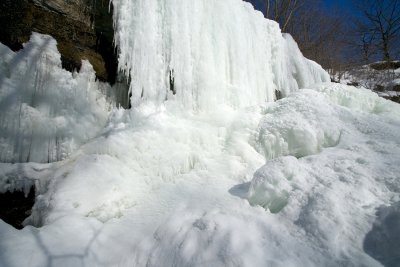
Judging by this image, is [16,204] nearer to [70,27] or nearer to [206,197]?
[206,197]

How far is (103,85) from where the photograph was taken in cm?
398

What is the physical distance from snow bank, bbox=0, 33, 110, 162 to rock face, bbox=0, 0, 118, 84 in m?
0.13

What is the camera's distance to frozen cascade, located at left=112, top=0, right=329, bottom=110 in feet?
12.4

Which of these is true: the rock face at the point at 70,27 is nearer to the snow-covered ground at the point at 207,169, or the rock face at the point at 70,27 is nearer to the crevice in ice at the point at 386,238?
the snow-covered ground at the point at 207,169

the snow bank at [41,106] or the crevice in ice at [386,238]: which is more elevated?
→ the snow bank at [41,106]

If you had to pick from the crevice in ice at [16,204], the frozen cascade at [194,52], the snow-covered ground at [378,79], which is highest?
the snow-covered ground at [378,79]

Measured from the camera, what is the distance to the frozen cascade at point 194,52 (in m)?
3.79

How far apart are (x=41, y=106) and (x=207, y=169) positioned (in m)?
2.36

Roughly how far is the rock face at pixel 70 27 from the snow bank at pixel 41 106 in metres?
0.13

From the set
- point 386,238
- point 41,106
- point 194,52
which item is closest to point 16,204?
point 41,106

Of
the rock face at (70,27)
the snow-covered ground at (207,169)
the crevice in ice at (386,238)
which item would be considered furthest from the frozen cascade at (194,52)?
the crevice in ice at (386,238)

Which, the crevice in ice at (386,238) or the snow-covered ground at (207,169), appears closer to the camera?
the crevice in ice at (386,238)

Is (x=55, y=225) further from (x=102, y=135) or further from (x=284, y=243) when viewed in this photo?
(x=284, y=243)

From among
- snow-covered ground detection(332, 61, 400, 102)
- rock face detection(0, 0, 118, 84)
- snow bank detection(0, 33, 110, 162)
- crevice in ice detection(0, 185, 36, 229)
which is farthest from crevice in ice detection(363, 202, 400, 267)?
snow-covered ground detection(332, 61, 400, 102)
